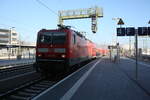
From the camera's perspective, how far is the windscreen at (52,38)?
543 inches

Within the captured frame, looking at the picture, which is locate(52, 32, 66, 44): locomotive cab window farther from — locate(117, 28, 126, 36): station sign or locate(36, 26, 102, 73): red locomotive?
locate(117, 28, 126, 36): station sign

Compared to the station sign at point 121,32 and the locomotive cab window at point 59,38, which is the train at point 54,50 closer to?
the locomotive cab window at point 59,38

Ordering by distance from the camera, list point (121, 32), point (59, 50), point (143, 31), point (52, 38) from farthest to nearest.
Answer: point (52, 38)
point (121, 32)
point (59, 50)
point (143, 31)

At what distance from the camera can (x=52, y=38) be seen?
45.9ft

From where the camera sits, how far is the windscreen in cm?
1380

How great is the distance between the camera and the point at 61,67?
13.0 meters

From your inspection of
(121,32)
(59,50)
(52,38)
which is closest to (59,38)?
(52,38)

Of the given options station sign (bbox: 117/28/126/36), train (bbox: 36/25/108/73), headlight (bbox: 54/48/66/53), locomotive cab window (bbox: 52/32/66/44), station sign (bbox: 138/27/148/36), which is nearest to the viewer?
station sign (bbox: 138/27/148/36)

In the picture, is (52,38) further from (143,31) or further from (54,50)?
(143,31)

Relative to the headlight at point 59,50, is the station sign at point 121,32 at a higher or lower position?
higher

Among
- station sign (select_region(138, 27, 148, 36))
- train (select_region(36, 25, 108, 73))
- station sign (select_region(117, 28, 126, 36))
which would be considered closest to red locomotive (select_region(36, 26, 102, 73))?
train (select_region(36, 25, 108, 73))

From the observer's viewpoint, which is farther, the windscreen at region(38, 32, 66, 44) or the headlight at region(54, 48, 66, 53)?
the windscreen at region(38, 32, 66, 44)

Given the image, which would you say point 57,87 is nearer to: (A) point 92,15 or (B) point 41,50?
(B) point 41,50

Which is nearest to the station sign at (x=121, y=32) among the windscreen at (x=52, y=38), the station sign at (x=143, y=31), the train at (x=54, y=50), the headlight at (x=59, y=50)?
the station sign at (x=143, y=31)
